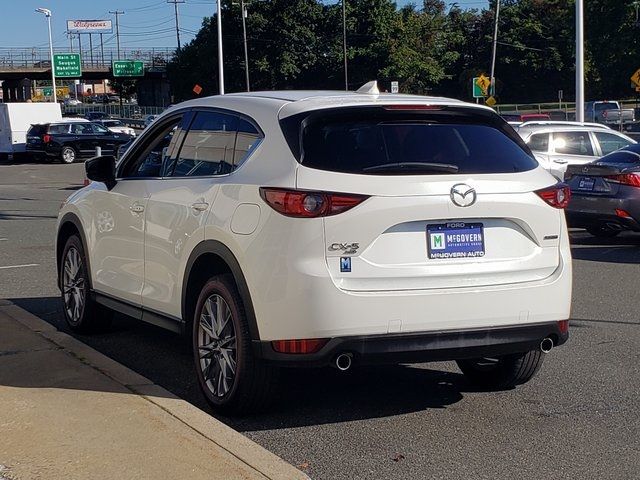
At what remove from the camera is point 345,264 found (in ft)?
16.9

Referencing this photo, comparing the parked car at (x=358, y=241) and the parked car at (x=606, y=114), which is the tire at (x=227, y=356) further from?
the parked car at (x=606, y=114)

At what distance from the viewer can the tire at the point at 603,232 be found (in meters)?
14.7

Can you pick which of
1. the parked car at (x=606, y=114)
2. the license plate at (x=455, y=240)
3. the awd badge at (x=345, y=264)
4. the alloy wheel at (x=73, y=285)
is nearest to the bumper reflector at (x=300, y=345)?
the awd badge at (x=345, y=264)

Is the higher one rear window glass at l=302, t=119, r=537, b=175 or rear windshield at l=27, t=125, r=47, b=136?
rear window glass at l=302, t=119, r=537, b=175

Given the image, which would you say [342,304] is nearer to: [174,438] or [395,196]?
[395,196]

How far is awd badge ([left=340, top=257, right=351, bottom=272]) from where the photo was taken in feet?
16.9

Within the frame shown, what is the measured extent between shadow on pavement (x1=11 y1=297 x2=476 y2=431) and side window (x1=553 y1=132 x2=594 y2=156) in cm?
1221

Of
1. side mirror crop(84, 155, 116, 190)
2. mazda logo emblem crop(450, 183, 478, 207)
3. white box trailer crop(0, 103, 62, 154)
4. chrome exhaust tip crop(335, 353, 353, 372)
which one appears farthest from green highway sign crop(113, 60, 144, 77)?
chrome exhaust tip crop(335, 353, 353, 372)

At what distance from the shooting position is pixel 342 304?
16.9ft

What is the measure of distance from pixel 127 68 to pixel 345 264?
85599mm

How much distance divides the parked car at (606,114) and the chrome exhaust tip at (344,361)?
51.6m

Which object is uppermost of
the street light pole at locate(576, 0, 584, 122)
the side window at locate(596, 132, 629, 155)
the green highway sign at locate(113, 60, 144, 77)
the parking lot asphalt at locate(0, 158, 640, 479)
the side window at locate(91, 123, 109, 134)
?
the green highway sign at locate(113, 60, 144, 77)

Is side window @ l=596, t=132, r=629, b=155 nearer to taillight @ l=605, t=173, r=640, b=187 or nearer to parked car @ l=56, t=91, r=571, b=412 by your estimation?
taillight @ l=605, t=173, r=640, b=187

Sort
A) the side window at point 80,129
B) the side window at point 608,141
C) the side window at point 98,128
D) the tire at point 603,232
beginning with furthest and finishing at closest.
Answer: the side window at point 98,128
the side window at point 80,129
the side window at point 608,141
the tire at point 603,232
